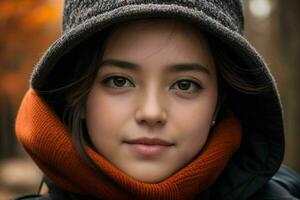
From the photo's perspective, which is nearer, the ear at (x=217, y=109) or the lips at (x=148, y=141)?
the lips at (x=148, y=141)

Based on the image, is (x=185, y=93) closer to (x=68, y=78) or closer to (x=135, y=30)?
(x=135, y=30)

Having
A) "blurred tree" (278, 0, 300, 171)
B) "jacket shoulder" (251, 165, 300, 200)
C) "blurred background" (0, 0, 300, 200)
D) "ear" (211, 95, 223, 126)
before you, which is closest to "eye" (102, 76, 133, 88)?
"ear" (211, 95, 223, 126)

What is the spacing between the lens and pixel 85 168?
2193 mm

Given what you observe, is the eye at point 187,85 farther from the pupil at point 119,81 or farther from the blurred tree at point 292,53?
the blurred tree at point 292,53

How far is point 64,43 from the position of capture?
2.14 metres

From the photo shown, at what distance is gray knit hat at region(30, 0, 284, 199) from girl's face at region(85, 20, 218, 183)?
0.11 metres

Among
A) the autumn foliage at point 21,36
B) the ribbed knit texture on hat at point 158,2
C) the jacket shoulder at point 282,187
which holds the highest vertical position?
the autumn foliage at point 21,36

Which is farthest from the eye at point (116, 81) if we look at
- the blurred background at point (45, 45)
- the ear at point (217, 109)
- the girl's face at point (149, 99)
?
the blurred background at point (45, 45)

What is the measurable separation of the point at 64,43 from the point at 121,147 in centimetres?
40

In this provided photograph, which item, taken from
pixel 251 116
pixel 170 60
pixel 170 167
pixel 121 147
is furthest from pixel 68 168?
pixel 251 116

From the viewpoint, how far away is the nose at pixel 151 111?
2.09 meters

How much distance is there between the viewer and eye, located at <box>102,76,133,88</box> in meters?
2.20

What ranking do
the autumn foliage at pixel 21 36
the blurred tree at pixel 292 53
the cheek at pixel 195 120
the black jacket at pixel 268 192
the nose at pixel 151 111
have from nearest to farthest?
the nose at pixel 151 111 → the cheek at pixel 195 120 → the black jacket at pixel 268 192 → the autumn foliage at pixel 21 36 → the blurred tree at pixel 292 53

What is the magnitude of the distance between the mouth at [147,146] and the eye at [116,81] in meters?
0.20
